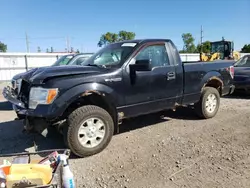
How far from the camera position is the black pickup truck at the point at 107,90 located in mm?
3757

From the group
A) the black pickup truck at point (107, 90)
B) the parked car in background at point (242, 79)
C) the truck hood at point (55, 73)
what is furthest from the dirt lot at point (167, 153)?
the parked car in background at point (242, 79)

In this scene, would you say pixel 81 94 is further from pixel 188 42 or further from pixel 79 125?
pixel 188 42

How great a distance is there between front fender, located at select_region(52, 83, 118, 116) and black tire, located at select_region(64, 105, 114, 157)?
21cm

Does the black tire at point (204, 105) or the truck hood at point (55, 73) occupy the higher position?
the truck hood at point (55, 73)

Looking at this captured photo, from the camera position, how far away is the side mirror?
432cm

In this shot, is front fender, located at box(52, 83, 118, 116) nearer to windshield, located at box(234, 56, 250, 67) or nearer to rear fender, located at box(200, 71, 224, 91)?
rear fender, located at box(200, 71, 224, 91)

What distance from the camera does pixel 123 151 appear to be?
13.6 ft

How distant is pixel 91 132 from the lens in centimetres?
398

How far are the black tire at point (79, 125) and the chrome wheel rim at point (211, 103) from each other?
2.83 metres

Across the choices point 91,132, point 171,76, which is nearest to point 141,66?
point 171,76

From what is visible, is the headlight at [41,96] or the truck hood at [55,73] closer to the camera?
the headlight at [41,96]

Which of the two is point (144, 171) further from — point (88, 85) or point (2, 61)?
point (2, 61)

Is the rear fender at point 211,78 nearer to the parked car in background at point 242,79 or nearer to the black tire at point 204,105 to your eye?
→ the black tire at point 204,105

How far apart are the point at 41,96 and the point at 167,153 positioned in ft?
7.22
